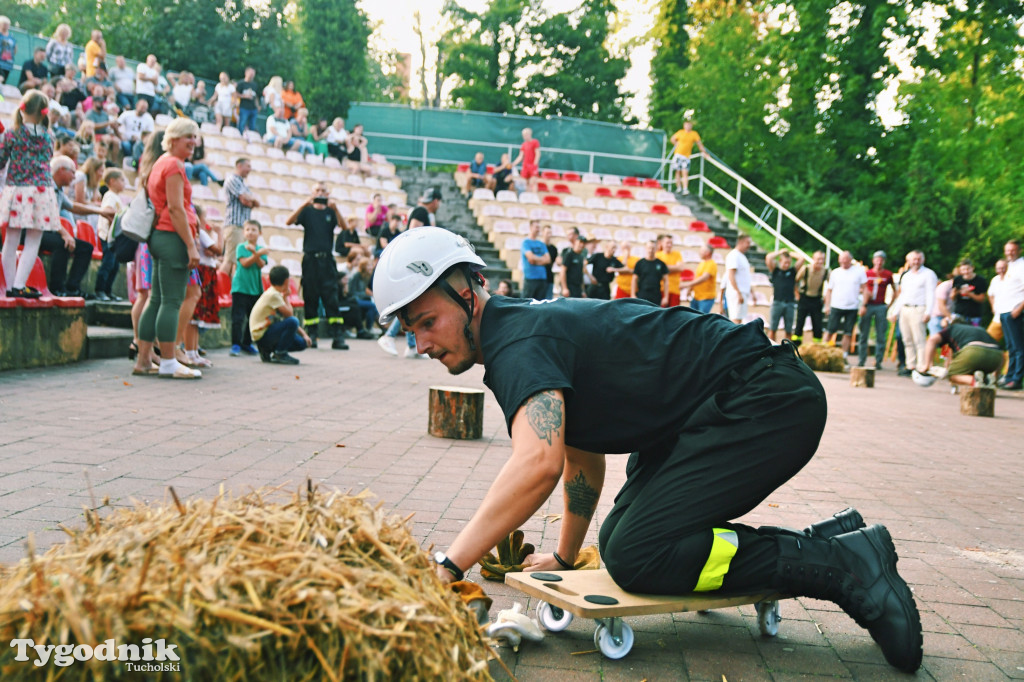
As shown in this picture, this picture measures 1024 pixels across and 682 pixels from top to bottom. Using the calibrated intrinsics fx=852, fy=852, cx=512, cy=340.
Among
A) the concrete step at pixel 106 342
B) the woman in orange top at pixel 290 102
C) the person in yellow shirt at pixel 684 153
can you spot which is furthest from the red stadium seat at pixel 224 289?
the person in yellow shirt at pixel 684 153

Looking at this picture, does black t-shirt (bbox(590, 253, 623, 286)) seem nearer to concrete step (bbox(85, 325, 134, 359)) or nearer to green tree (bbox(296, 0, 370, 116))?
concrete step (bbox(85, 325, 134, 359))

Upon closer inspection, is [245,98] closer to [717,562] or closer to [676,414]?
[676,414]

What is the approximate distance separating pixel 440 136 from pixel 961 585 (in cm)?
2702

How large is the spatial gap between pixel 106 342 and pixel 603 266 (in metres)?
9.52

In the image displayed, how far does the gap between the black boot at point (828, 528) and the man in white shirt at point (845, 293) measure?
13.7 metres

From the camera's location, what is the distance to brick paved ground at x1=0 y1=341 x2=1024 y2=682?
286cm

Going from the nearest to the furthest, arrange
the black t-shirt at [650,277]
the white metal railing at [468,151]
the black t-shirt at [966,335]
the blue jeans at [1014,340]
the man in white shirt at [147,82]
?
1. the black t-shirt at [966,335]
2. the blue jeans at [1014,340]
3. the black t-shirt at [650,277]
4. the man in white shirt at [147,82]
5. the white metal railing at [468,151]

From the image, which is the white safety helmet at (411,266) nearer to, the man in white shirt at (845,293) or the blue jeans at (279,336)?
the blue jeans at (279,336)

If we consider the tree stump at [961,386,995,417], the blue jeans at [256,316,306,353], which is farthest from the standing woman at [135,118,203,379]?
the tree stump at [961,386,995,417]

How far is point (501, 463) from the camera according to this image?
5750mm

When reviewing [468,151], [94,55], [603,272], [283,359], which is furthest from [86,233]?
[468,151]

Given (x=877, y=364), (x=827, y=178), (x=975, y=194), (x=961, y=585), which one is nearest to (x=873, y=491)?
(x=961, y=585)

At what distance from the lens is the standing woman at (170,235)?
7.75 m

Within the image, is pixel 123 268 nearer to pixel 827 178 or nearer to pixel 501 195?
pixel 501 195
